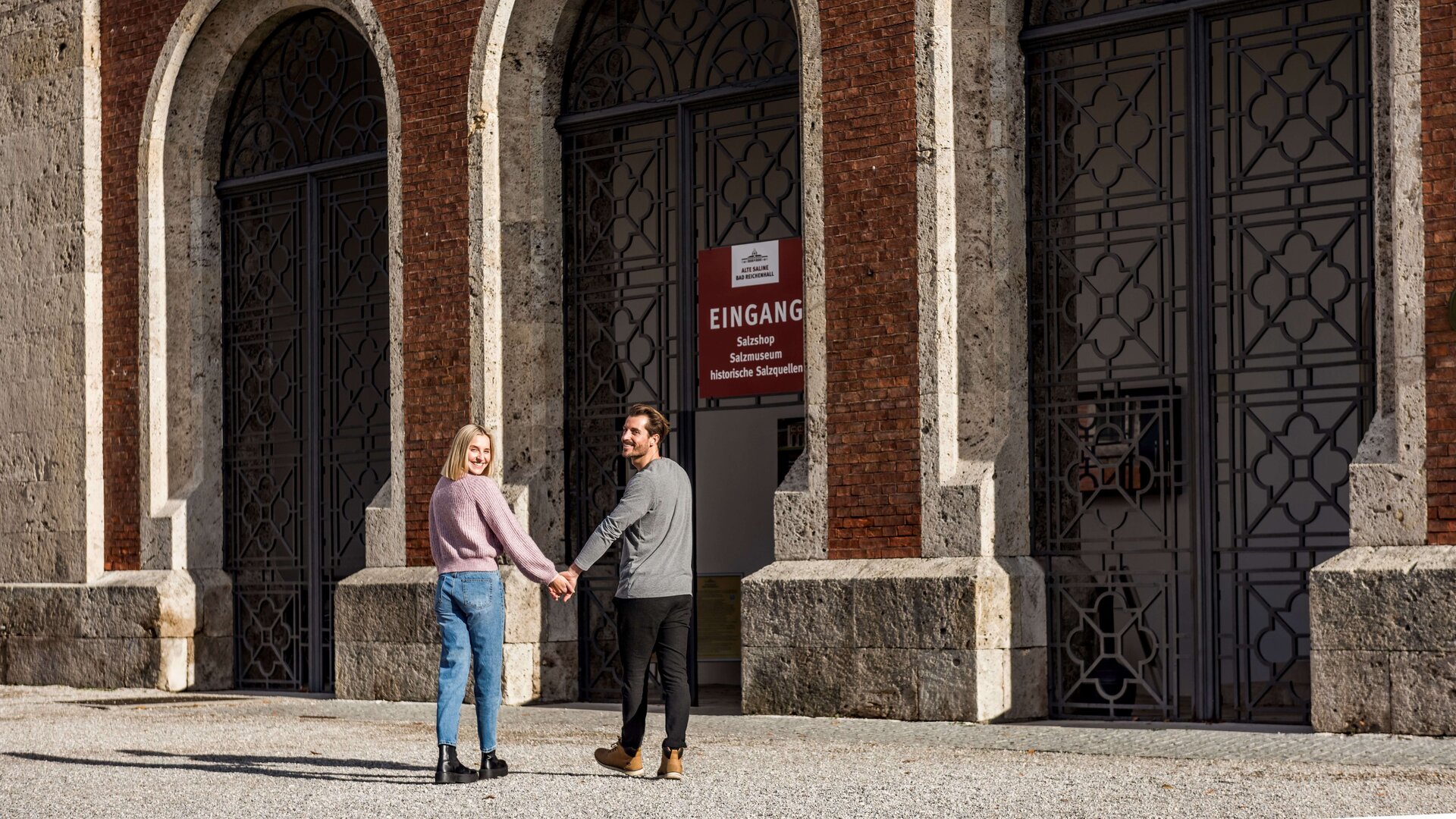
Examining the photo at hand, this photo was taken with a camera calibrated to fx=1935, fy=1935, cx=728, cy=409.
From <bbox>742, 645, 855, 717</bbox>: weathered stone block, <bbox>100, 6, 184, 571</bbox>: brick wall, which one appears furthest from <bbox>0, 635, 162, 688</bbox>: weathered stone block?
<bbox>742, 645, 855, 717</bbox>: weathered stone block

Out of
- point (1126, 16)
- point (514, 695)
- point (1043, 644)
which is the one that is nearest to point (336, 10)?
point (514, 695)

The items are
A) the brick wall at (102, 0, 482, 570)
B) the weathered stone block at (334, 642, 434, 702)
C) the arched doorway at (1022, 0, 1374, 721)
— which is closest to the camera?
the arched doorway at (1022, 0, 1374, 721)

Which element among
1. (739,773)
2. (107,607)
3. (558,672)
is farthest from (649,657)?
(107,607)

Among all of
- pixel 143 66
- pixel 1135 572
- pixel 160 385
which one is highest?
pixel 143 66

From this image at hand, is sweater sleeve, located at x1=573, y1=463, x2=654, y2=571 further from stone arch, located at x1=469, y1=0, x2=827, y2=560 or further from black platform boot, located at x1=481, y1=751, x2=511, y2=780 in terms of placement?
stone arch, located at x1=469, y1=0, x2=827, y2=560

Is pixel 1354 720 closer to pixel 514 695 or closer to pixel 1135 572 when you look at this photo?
pixel 1135 572

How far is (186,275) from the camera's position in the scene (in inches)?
598

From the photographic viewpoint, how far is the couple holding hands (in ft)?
26.7

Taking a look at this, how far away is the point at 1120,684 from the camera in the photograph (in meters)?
11.1

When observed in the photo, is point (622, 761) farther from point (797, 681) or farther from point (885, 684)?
point (797, 681)

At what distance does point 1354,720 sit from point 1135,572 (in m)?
1.72

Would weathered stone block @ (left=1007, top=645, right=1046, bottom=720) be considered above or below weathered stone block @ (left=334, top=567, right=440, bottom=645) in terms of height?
below

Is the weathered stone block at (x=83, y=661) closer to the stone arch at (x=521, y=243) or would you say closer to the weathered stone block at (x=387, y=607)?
the weathered stone block at (x=387, y=607)

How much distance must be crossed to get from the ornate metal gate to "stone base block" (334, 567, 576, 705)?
113cm
